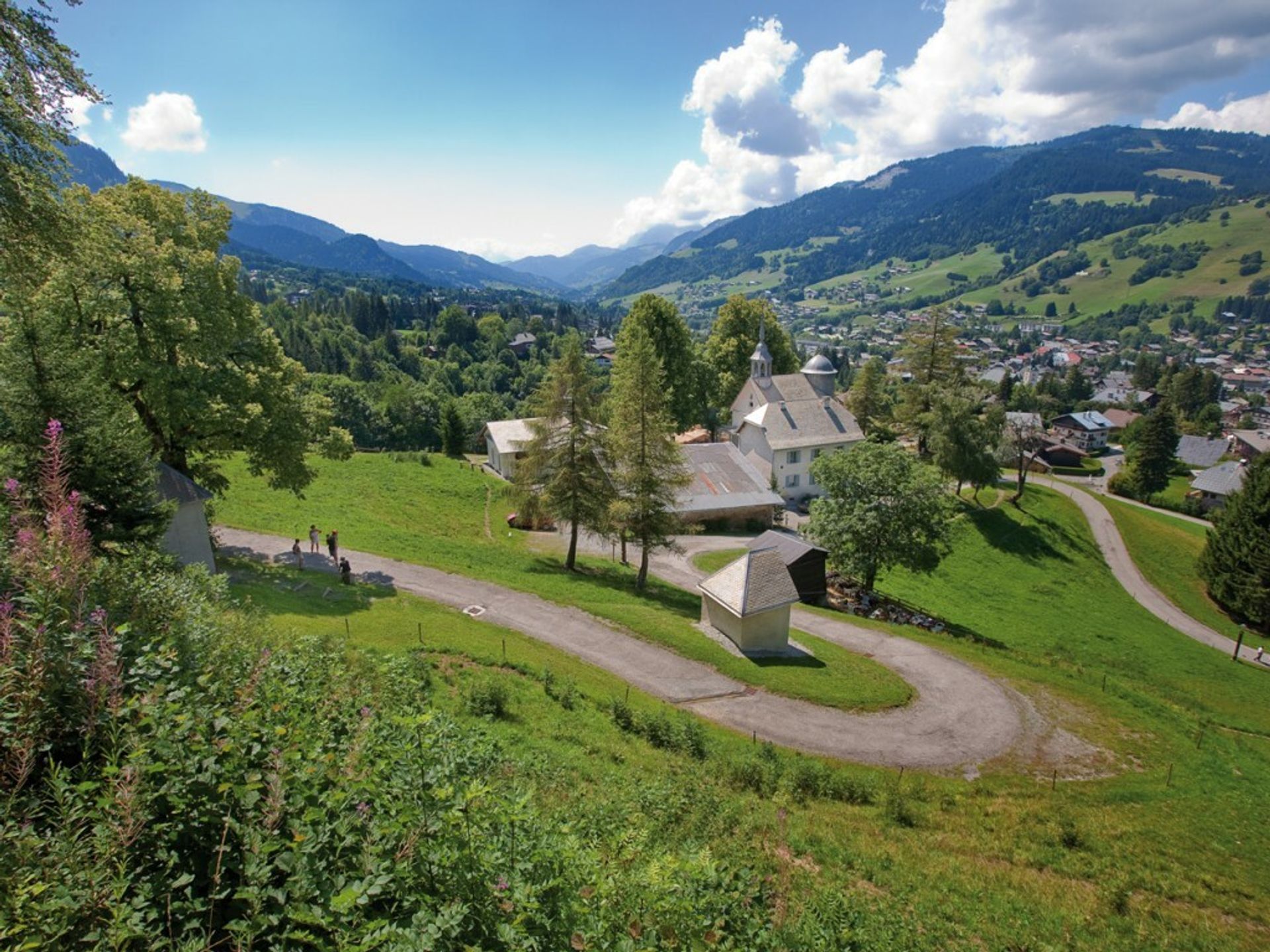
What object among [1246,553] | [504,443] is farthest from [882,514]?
[504,443]

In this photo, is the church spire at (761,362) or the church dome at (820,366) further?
the church dome at (820,366)

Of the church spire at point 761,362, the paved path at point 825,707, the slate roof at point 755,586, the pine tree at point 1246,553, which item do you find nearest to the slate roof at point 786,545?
the paved path at point 825,707

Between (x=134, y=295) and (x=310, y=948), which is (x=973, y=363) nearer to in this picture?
(x=134, y=295)

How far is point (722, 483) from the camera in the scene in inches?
1836

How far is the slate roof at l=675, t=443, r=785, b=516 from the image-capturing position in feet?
146

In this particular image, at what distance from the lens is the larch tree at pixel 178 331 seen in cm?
2117

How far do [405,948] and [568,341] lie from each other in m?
28.6

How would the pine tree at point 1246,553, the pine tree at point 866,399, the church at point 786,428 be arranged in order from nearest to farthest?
the pine tree at point 1246,553, the church at point 786,428, the pine tree at point 866,399

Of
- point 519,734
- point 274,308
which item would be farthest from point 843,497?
point 274,308

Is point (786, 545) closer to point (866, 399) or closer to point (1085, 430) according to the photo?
point (866, 399)

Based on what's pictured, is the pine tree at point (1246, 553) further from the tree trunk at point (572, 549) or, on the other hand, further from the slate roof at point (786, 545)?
the tree trunk at point (572, 549)

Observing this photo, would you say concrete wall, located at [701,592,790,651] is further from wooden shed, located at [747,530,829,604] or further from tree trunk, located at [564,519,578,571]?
tree trunk, located at [564,519,578,571]

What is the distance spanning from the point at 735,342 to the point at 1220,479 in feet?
195

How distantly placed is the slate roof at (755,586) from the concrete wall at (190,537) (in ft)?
62.1
